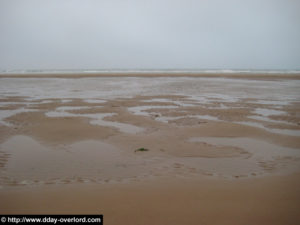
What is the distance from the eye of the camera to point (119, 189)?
3.77m

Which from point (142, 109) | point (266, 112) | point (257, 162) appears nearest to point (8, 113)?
point (142, 109)

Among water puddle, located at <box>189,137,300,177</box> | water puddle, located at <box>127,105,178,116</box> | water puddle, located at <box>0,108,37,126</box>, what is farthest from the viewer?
water puddle, located at <box>127,105,178,116</box>

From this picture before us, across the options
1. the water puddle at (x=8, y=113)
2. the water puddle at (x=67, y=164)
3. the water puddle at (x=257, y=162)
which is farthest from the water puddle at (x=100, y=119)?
the water puddle at (x=257, y=162)

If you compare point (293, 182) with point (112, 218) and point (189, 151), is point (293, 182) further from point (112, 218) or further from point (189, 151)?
point (112, 218)

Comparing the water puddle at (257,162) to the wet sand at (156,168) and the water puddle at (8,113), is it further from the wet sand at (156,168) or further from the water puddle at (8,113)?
the water puddle at (8,113)

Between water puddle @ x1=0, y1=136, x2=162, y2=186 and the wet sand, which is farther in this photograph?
water puddle @ x1=0, y1=136, x2=162, y2=186

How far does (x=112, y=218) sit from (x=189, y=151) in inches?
120

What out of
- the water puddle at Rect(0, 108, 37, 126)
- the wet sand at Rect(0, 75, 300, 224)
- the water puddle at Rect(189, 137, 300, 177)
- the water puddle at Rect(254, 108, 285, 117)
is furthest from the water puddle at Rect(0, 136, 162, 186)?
the water puddle at Rect(254, 108, 285, 117)

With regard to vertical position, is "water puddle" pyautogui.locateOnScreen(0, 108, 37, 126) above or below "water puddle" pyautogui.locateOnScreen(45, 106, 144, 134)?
below

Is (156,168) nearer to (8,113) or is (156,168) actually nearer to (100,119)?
(100,119)

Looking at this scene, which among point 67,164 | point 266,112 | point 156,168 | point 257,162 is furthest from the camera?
point 266,112

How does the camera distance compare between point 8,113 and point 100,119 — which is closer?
point 100,119

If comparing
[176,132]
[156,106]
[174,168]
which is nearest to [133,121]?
[176,132]

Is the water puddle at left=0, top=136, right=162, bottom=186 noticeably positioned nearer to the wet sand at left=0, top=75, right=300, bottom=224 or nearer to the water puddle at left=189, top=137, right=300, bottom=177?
the wet sand at left=0, top=75, right=300, bottom=224
